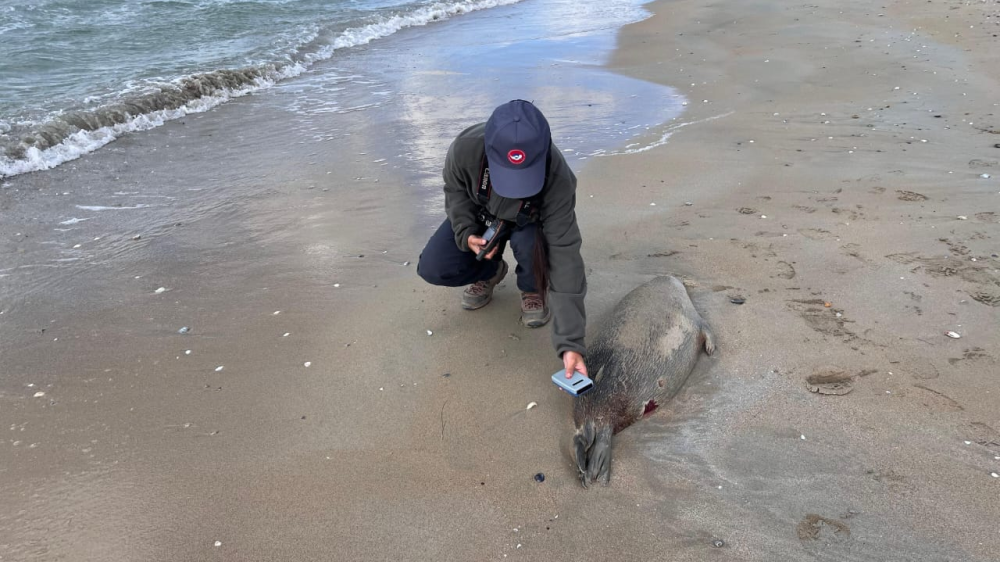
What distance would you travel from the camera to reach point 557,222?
9.21 feet

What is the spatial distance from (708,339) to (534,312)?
100 cm

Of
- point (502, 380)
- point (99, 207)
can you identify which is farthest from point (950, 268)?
point (99, 207)

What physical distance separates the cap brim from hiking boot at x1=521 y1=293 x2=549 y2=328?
1218 mm

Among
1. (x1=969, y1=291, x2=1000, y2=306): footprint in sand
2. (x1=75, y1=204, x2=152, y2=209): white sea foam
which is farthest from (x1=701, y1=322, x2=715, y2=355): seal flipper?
(x1=75, y1=204, x2=152, y2=209): white sea foam

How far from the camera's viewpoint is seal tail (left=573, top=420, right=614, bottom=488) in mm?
2582

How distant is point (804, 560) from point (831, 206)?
329 centimetres

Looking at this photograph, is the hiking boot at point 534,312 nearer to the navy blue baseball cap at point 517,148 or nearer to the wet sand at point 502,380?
the wet sand at point 502,380

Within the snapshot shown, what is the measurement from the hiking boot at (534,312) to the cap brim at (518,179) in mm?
1218

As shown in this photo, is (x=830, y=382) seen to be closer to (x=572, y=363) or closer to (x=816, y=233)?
(x=572, y=363)

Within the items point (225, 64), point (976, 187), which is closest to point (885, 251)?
point (976, 187)

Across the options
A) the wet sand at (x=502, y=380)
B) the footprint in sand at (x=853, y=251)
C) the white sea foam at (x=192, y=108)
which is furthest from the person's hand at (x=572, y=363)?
the white sea foam at (x=192, y=108)

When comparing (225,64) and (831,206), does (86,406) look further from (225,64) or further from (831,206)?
(225,64)

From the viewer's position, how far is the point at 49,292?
3.95 metres

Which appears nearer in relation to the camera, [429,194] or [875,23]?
[429,194]
